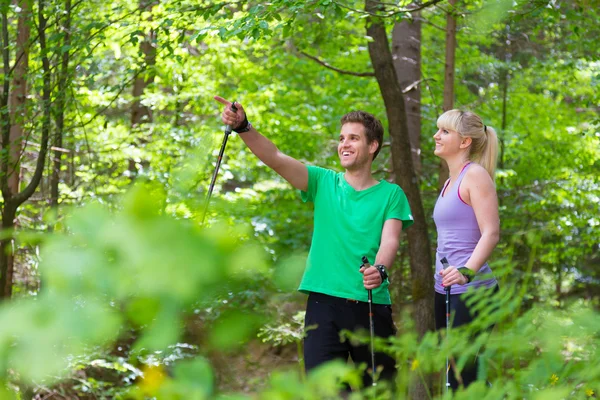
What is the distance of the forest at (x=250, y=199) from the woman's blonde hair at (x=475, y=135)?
0.69m

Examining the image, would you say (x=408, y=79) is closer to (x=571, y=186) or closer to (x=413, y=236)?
(x=413, y=236)

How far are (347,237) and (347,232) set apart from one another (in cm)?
2

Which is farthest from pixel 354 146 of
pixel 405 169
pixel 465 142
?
pixel 405 169

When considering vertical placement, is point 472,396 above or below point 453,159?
below

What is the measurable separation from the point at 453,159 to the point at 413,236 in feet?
10.9

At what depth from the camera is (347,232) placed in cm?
339

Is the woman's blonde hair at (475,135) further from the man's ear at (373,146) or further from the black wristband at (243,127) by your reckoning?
the black wristband at (243,127)

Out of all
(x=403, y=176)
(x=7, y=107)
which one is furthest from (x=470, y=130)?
(x=7, y=107)

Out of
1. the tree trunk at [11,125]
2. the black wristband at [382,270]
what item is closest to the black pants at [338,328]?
Answer: the black wristband at [382,270]

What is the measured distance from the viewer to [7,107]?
5.67 meters

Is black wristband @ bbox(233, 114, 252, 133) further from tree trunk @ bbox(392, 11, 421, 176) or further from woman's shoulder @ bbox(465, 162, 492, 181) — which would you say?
tree trunk @ bbox(392, 11, 421, 176)

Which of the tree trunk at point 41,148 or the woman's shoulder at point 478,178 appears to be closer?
the woman's shoulder at point 478,178

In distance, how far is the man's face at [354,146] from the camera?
11.4ft

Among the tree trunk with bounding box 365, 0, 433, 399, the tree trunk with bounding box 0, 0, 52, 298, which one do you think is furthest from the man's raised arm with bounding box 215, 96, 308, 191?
→ the tree trunk with bounding box 365, 0, 433, 399
